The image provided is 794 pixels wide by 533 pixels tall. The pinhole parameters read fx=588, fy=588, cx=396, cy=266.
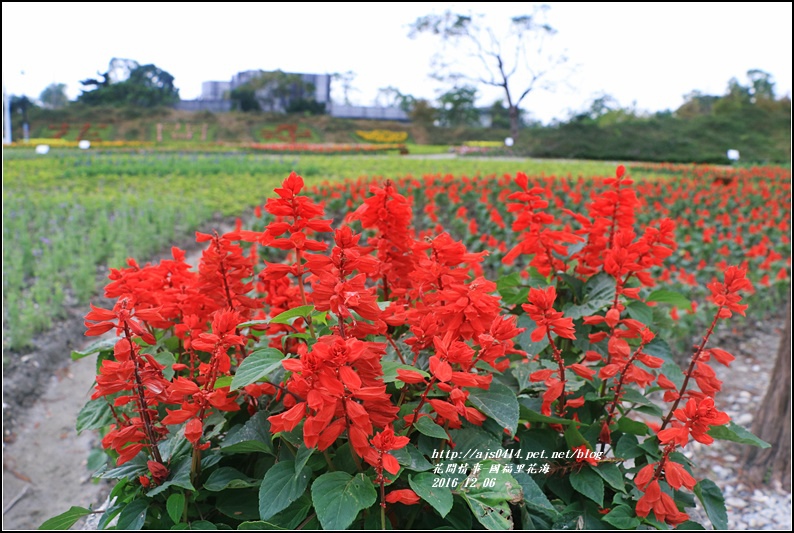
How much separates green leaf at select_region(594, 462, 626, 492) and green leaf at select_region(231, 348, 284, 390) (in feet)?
2.48

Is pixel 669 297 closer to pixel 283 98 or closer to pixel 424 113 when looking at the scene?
pixel 424 113

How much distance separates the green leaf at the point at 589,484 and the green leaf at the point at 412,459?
40cm

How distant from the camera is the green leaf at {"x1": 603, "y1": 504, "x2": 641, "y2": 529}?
4.15 ft

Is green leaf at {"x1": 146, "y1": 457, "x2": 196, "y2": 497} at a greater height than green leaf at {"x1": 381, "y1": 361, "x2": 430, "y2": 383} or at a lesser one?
lesser

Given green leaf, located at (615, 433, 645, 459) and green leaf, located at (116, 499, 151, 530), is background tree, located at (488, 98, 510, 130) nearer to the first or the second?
green leaf, located at (615, 433, 645, 459)

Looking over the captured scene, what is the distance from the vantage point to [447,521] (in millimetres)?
1193

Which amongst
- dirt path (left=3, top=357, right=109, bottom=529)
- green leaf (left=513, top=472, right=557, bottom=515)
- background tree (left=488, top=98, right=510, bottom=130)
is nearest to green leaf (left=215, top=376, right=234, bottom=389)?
green leaf (left=513, top=472, right=557, bottom=515)

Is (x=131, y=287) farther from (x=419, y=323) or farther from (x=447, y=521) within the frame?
(x=447, y=521)

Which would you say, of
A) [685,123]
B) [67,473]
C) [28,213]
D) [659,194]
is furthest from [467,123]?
[67,473]

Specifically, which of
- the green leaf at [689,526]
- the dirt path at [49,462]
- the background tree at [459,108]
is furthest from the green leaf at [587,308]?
the background tree at [459,108]

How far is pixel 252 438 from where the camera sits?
1.19m

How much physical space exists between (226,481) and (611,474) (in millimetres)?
827

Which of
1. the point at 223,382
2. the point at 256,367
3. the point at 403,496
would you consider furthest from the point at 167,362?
the point at 403,496

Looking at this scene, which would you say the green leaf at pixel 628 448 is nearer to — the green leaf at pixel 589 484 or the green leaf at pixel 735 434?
the green leaf at pixel 589 484
